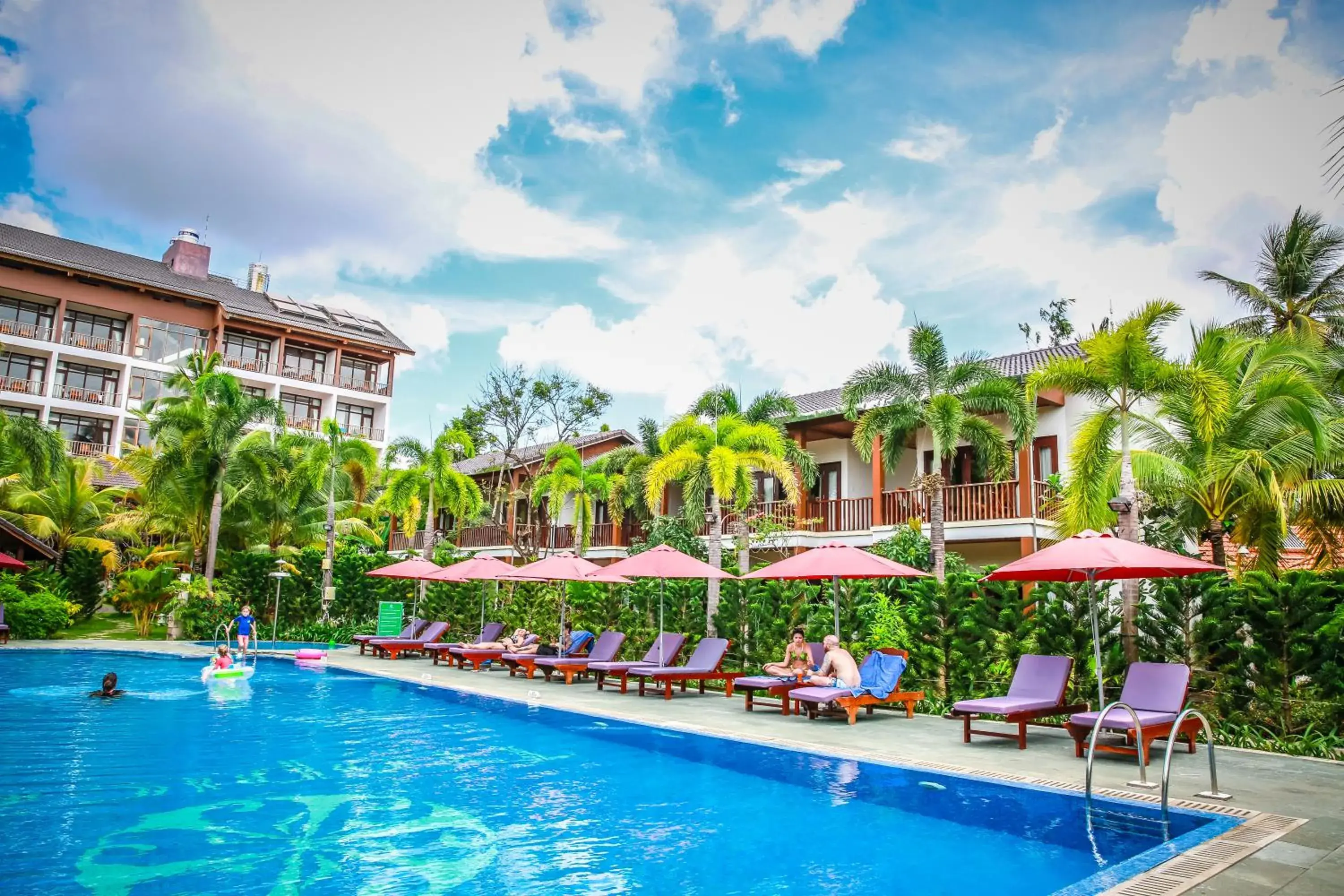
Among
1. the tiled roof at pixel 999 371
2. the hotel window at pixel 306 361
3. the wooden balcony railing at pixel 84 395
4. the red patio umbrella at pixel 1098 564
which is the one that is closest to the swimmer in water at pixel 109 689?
the red patio umbrella at pixel 1098 564

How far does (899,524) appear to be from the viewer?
22.3m

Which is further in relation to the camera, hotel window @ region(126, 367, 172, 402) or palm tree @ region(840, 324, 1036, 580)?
hotel window @ region(126, 367, 172, 402)

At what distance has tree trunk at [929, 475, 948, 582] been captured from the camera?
701 inches

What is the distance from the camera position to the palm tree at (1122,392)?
39.2 ft

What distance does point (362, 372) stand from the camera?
2162 inches

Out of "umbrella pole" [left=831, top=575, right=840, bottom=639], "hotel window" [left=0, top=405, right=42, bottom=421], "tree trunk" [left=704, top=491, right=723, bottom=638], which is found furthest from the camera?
"hotel window" [left=0, top=405, right=42, bottom=421]

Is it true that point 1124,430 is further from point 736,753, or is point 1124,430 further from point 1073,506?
point 736,753

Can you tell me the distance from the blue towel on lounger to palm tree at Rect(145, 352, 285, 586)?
2170cm

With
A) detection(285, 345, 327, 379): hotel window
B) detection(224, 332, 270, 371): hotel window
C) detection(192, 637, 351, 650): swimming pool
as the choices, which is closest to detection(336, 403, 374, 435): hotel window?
detection(285, 345, 327, 379): hotel window

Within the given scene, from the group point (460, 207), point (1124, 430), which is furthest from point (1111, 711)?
point (460, 207)

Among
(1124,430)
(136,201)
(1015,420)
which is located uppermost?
(136,201)

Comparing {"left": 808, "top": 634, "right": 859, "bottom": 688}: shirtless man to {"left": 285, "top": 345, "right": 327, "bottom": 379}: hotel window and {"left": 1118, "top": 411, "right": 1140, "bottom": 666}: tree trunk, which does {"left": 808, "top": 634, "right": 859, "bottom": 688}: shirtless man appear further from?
{"left": 285, "top": 345, "right": 327, "bottom": 379}: hotel window

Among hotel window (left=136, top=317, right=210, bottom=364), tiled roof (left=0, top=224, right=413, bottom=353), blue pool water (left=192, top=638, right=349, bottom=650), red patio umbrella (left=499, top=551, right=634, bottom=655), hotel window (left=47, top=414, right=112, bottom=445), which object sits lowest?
blue pool water (left=192, top=638, right=349, bottom=650)

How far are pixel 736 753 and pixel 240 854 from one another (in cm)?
539
